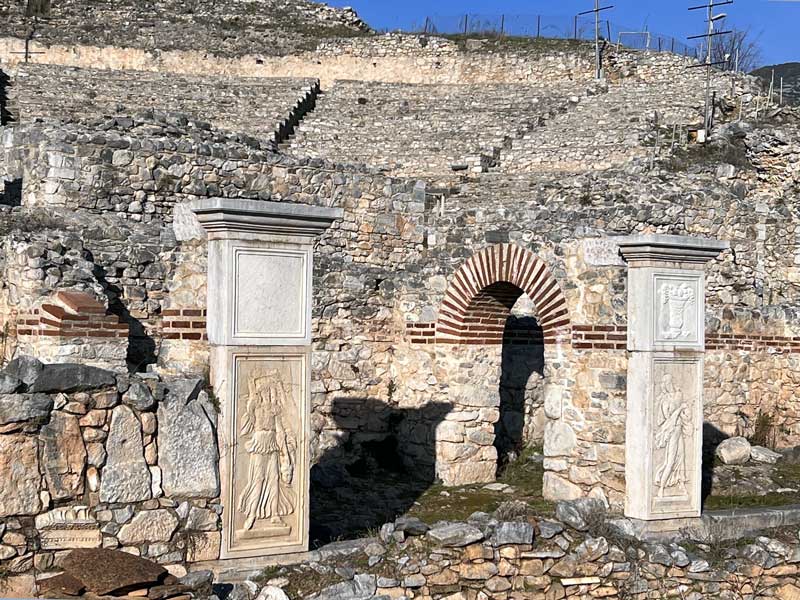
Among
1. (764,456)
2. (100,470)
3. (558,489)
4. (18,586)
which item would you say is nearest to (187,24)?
(764,456)

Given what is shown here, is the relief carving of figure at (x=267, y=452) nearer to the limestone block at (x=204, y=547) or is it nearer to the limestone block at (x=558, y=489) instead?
the limestone block at (x=204, y=547)

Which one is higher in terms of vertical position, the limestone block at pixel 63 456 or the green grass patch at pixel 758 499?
the limestone block at pixel 63 456

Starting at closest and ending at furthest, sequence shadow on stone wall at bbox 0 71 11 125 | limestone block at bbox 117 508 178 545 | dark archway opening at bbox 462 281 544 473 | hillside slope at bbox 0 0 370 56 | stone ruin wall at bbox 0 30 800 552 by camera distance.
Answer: limestone block at bbox 117 508 178 545
stone ruin wall at bbox 0 30 800 552
dark archway opening at bbox 462 281 544 473
shadow on stone wall at bbox 0 71 11 125
hillside slope at bbox 0 0 370 56

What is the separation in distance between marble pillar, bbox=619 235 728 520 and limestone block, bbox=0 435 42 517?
408cm

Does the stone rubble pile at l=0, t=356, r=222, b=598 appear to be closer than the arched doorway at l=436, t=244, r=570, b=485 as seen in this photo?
Yes

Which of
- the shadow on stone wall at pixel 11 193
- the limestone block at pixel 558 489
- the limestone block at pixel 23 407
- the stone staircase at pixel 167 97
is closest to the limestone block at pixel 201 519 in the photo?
the limestone block at pixel 23 407

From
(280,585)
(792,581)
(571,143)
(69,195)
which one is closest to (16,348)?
(69,195)

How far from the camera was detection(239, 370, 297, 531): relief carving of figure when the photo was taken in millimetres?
6059

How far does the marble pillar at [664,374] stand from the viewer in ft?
25.0

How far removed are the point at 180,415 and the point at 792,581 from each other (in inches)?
174

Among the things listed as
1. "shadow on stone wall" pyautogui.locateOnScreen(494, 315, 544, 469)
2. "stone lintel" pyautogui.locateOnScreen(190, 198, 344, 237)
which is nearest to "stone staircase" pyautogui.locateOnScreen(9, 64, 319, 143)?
"shadow on stone wall" pyautogui.locateOnScreen(494, 315, 544, 469)

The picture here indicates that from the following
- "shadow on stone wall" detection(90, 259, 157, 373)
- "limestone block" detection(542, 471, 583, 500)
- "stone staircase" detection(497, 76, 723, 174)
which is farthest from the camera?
"stone staircase" detection(497, 76, 723, 174)

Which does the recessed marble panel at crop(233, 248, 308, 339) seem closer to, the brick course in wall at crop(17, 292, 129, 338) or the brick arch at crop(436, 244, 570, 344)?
the brick course in wall at crop(17, 292, 129, 338)

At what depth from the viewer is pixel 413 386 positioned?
410 inches
